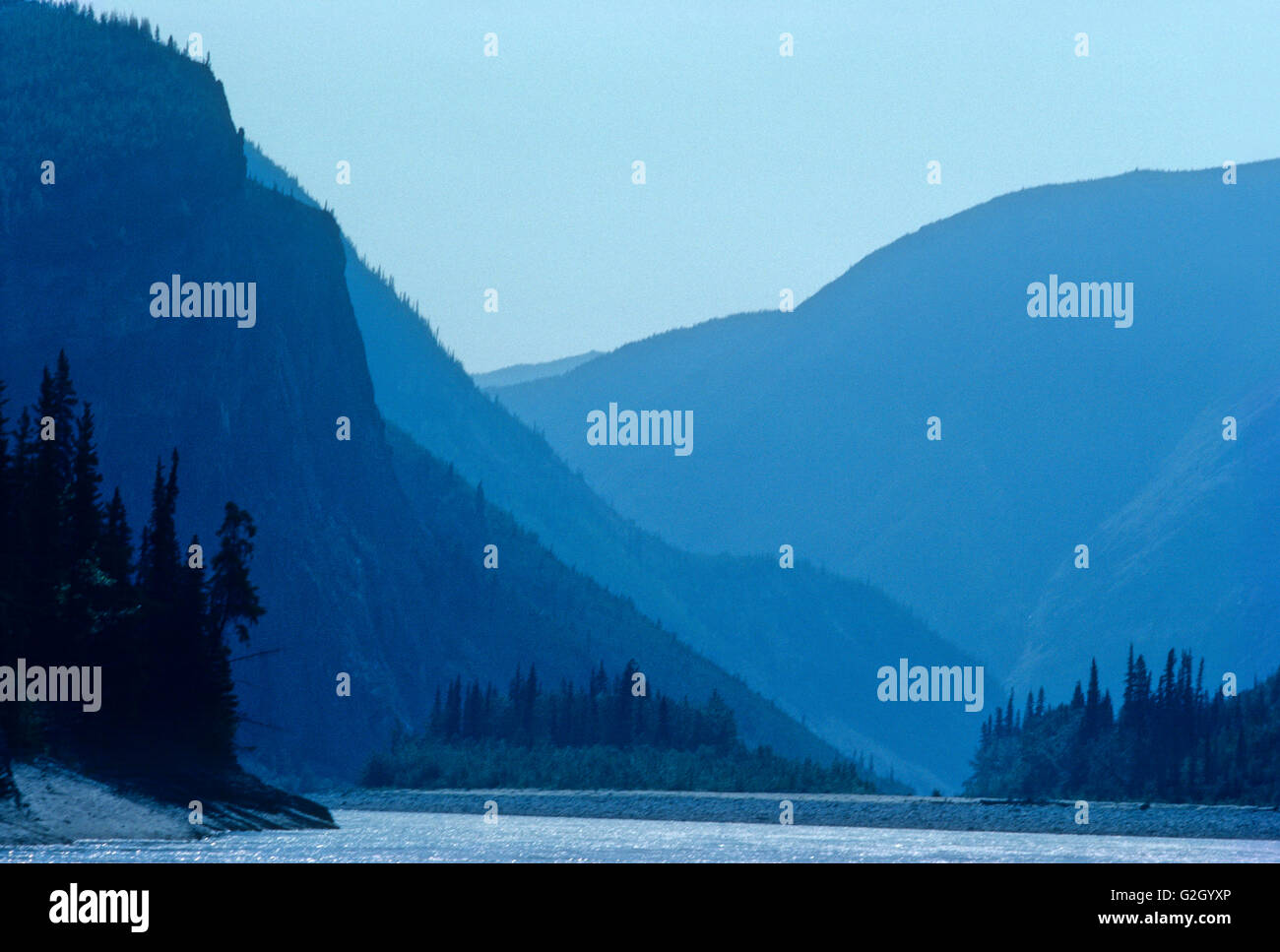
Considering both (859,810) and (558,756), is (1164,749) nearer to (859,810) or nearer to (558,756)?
(859,810)

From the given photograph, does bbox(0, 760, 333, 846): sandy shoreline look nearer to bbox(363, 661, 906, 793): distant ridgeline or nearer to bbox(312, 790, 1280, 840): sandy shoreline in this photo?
bbox(312, 790, 1280, 840): sandy shoreline

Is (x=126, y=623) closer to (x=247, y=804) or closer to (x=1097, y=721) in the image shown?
(x=247, y=804)

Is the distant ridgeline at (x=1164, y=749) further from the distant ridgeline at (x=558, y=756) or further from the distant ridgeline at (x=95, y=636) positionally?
the distant ridgeline at (x=95, y=636)

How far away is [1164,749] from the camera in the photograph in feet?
570

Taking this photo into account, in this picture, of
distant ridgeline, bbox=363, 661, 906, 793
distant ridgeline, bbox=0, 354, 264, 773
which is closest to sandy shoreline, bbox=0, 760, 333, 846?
distant ridgeline, bbox=0, 354, 264, 773

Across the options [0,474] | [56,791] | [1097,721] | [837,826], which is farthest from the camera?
[1097,721]

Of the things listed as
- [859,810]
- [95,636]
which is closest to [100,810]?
[95,636]

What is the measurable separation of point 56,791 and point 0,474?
63.7ft

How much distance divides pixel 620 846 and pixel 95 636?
88.4 feet
